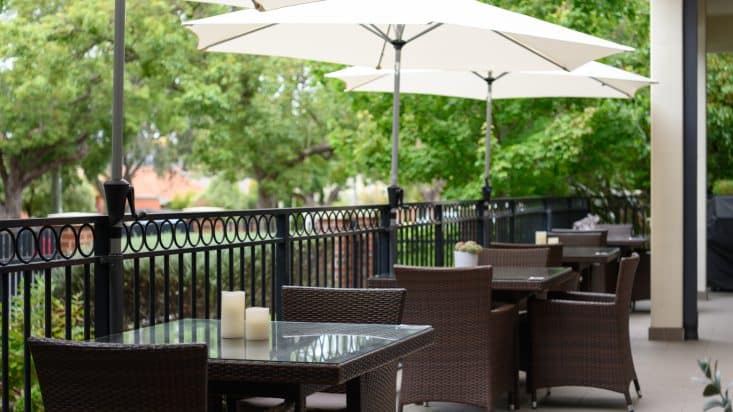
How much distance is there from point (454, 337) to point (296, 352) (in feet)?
8.92

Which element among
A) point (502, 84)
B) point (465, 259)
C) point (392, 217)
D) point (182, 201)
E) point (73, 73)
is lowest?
point (465, 259)

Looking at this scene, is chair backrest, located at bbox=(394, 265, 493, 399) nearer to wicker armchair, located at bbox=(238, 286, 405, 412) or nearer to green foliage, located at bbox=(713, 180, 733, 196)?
wicker armchair, located at bbox=(238, 286, 405, 412)

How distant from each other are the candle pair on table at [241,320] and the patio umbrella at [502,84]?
20.6ft

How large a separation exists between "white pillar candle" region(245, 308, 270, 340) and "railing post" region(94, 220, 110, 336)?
2.76 feet

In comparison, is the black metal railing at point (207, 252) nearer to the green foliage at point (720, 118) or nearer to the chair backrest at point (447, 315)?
the chair backrest at point (447, 315)

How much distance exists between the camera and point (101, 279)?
465 cm

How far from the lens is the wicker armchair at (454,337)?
6.25m

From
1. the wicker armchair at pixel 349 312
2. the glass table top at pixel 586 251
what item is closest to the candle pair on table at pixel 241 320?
the wicker armchair at pixel 349 312

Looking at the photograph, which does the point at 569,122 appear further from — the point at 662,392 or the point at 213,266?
the point at 662,392

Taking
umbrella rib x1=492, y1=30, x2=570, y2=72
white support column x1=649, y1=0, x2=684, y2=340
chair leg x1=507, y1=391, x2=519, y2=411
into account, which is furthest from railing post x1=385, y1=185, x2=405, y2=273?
white support column x1=649, y1=0, x2=684, y2=340

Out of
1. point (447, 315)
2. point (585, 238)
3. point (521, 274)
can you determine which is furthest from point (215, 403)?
point (585, 238)

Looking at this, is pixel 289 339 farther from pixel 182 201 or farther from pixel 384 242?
pixel 182 201

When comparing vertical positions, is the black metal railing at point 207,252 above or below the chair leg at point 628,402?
above

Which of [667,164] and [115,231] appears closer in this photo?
[115,231]
